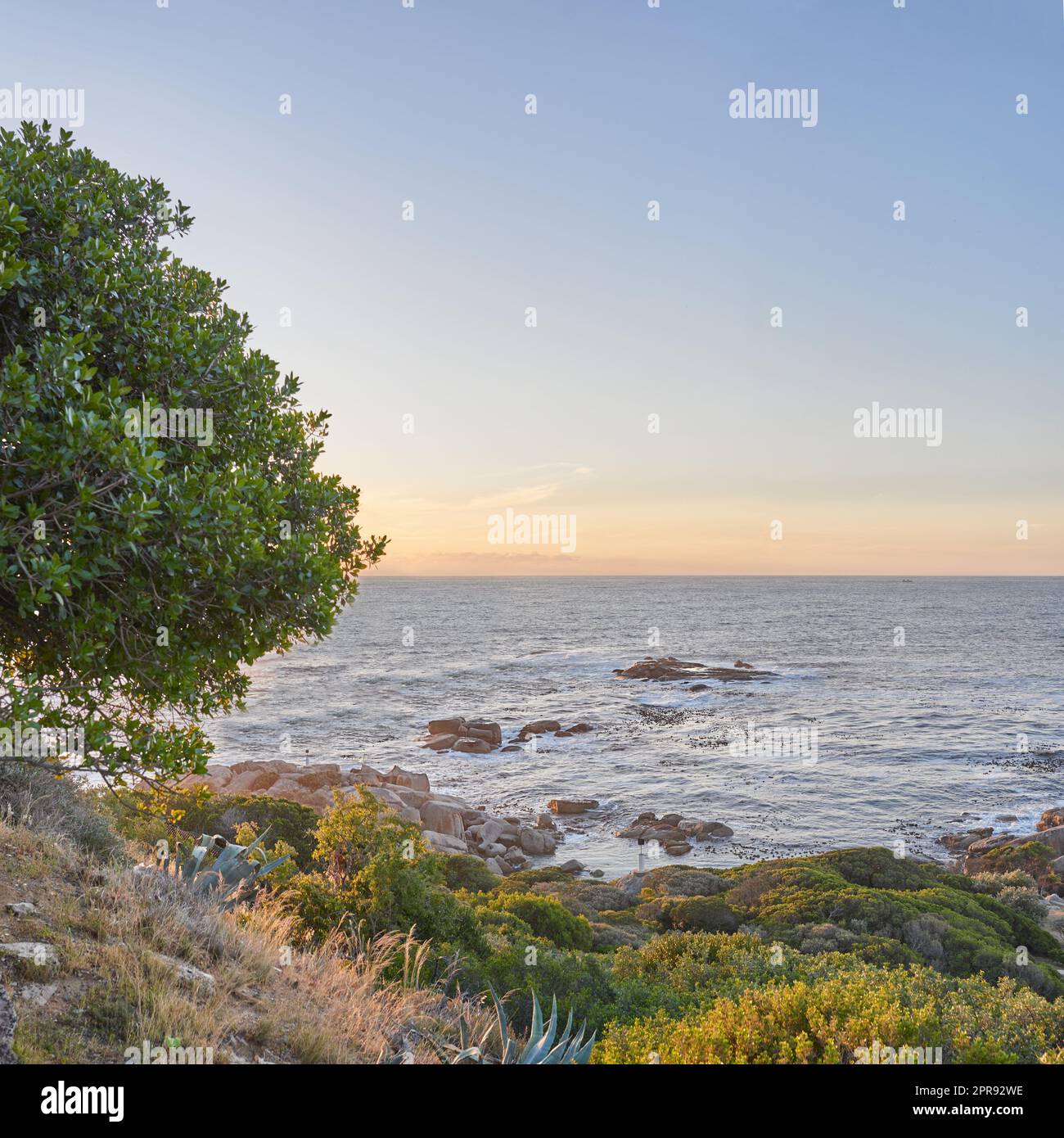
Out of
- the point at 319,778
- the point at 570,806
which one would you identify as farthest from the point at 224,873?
the point at 570,806

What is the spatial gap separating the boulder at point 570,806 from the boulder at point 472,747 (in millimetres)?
9588

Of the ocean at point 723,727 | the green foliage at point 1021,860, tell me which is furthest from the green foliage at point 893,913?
the ocean at point 723,727

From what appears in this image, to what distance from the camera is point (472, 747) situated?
41.3m

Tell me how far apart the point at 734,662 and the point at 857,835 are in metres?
45.6

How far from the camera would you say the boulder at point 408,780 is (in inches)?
1242

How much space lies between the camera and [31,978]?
18.6ft

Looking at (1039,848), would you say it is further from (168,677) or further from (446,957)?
(168,677)

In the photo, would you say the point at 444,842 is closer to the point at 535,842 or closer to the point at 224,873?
the point at 535,842

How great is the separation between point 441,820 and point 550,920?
1217 centimetres

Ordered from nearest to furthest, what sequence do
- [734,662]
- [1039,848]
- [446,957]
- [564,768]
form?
[446,957]
[1039,848]
[564,768]
[734,662]
